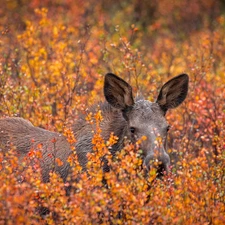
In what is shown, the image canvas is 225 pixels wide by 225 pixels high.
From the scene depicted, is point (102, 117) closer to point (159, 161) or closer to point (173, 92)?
point (173, 92)

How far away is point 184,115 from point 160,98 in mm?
3270

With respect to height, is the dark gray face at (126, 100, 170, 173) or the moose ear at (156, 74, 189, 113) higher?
the moose ear at (156, 74, 189, 113)

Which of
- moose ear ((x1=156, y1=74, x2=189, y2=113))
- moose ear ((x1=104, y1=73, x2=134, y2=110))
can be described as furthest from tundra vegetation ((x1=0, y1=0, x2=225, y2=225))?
moose ear ((x1=156, y1=74, x2=189, y2=113))

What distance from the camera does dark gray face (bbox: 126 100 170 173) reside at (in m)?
7.14

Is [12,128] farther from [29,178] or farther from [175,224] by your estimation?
[175,224]

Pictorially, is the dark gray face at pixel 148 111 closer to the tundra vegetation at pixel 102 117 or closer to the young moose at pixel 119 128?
the young moose at pixel 119 128

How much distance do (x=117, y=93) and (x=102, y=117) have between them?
424mm

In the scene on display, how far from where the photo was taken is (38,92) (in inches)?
425

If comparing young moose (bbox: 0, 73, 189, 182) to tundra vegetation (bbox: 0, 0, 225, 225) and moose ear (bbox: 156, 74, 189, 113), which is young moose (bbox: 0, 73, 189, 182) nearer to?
moose ear (bbox: 156, 74, 189, 113)

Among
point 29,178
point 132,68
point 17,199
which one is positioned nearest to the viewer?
point 17,199

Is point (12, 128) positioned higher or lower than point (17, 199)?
higher

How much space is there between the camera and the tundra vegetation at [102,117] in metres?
6.55

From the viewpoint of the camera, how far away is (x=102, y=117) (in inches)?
325

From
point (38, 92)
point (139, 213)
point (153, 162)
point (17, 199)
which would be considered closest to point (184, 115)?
point (38, 92)
